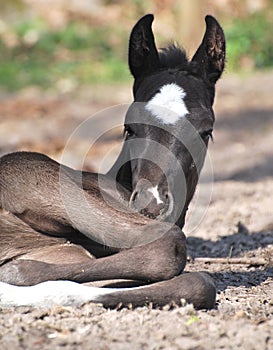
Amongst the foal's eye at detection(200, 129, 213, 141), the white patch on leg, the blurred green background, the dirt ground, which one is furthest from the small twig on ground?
the blurred green background

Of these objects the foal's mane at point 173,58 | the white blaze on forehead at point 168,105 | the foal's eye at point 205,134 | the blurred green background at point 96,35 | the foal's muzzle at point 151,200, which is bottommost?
the foal's muzzle at point 151,200

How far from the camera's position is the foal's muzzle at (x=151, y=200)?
5117 millimetres

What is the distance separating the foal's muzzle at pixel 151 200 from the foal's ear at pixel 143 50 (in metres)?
1.39

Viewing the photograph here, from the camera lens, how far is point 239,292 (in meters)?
5.46

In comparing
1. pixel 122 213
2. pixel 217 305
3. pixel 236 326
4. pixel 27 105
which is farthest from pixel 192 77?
pixel 27 105

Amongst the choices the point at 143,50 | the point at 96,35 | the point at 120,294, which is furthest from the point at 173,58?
the point at 96,35

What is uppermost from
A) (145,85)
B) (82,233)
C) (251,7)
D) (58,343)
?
(251,7)

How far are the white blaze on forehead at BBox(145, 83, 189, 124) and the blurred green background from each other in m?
A: 10.7

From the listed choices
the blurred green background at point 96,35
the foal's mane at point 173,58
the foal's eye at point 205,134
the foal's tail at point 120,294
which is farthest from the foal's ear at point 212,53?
the blurred green background at point 96,35

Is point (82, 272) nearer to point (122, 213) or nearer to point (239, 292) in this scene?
point (122, 213)

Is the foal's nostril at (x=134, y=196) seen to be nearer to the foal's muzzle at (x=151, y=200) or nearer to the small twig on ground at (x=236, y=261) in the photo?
the foal's muzzle at (x=151, y=200)

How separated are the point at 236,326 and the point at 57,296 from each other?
45.4 inches

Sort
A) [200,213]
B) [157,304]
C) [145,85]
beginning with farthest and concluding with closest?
1. [200,213]
2. [145,85]
3. [157,304]

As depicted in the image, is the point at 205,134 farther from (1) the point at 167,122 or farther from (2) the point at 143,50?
(2) the point at 143,50
